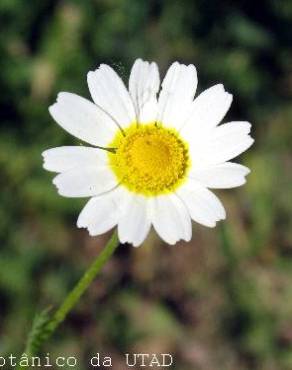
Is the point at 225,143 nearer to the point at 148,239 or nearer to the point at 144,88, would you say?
the point at 144,88

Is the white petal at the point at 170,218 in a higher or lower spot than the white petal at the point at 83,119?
lower

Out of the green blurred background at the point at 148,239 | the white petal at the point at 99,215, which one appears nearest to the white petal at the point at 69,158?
the white petal at the point at 99,215

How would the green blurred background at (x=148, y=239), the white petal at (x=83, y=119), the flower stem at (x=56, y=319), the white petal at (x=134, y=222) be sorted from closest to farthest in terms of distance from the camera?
1. the white petal at (x=134, y=222)
2. the flower stem at (x=56, y=319)
3. the white petal at (x=83, y=119)
4. the green blurred background at (x=148, y=239)

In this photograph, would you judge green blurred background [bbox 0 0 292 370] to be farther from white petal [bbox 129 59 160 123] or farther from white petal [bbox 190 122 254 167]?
white petal [bbox 190 122 254 167]

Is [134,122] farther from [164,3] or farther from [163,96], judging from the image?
[164,3]

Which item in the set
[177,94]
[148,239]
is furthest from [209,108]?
[148,239]

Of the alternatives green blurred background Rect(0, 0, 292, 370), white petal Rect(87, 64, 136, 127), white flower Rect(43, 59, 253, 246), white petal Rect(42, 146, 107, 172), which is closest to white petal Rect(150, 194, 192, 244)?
white flower Rect(43, 59, 253, 246)

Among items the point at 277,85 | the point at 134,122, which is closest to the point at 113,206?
the point at 134,122

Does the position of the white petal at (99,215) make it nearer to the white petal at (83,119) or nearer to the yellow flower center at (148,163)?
the yellow flower center at (148,163)
